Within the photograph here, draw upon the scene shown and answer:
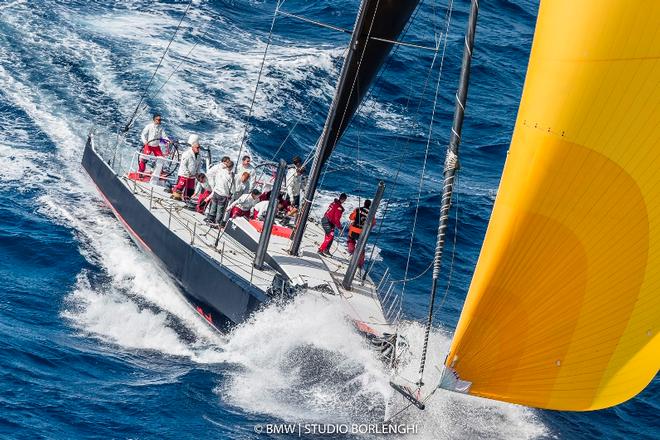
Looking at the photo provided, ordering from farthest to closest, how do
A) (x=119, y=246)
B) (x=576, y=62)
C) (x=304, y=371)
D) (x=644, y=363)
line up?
(x=119, y=246)
(x=304, y=371)
(x=644, y=363)
(x=576, y=62)

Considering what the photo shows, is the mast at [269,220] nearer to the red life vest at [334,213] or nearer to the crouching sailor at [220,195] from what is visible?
the red life vest at [334,213]

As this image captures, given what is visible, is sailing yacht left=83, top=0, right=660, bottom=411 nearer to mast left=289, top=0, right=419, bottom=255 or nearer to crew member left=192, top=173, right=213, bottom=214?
mast left=289, top=0, right=419, bottom=255

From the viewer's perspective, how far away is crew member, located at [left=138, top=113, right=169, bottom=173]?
23250 mm

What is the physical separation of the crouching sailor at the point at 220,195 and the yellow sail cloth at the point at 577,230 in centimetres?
967

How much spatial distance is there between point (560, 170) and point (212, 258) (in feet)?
31.0

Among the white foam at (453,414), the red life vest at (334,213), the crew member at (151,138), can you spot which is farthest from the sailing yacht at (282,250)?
the crew member at (151,138)

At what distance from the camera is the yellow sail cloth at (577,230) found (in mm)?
10609

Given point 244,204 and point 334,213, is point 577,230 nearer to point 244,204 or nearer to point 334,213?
point 334,213

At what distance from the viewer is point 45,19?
30656 millimetres

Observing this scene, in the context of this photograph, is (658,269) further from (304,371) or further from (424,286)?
(424,286)

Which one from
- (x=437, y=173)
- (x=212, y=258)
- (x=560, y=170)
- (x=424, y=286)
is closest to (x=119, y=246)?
(x=212, y=258)

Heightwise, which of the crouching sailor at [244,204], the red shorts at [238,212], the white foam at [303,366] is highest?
the crouching sailor at [244,204]

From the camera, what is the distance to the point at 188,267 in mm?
19688

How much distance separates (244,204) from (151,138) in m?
3.69
